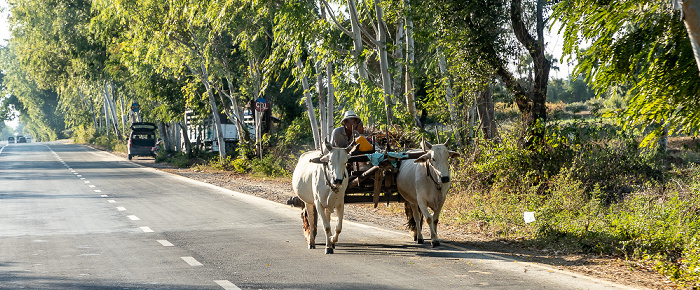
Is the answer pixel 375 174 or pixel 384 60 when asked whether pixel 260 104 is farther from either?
pixel 375 174

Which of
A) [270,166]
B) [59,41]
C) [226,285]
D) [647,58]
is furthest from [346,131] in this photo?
[59,41]

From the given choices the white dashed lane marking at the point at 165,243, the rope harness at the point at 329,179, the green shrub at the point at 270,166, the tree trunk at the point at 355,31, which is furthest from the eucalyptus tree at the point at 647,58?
the green shrub at the point at 270,166

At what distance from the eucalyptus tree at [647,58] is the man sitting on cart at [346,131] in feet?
12.0

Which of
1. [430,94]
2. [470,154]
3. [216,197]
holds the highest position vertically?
[430,94]

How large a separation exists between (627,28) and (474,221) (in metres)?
4.44

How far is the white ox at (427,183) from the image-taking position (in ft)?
31.9

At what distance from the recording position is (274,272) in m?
8.42

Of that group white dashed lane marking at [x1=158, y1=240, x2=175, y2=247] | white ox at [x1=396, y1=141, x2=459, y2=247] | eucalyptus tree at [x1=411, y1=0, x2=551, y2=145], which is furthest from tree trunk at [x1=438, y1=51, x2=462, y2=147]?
white dashed lane marking at [x1=158, y1=240, x2=175, y2=247]

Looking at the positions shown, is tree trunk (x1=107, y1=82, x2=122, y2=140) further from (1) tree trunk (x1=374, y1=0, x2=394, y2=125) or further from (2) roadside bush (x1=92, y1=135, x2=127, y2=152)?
(1) tree trunk (x1=374, y1=0, x2=394, y2=125)

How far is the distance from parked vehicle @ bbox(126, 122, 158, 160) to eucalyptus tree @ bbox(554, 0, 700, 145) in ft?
126

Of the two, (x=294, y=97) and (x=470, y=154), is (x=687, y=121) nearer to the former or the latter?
(x=470, y=154)

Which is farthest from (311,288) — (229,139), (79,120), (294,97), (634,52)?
(79,120)

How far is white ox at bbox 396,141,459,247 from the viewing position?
971cm

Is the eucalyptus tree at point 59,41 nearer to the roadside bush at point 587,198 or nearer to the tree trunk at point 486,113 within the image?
the tree trunk at point 486,113
